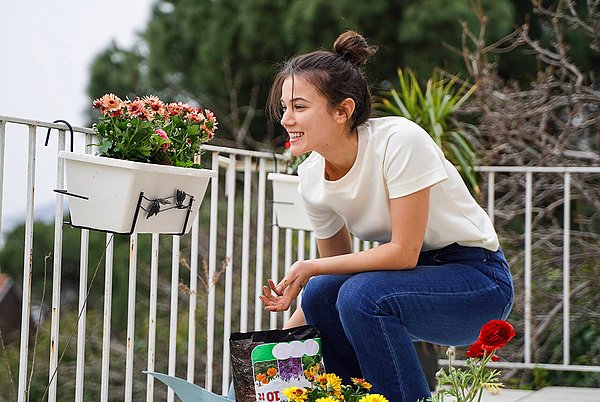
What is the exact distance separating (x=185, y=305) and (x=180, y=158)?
13.8 ft

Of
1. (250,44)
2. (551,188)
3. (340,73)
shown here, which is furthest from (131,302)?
(250,44)

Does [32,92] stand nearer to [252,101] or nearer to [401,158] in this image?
[252,101]

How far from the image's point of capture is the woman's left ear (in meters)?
2.04

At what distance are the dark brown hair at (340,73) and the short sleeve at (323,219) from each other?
0.73 ft

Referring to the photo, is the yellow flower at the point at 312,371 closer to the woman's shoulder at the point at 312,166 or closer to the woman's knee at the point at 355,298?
the woman's knee at the point at 355,298

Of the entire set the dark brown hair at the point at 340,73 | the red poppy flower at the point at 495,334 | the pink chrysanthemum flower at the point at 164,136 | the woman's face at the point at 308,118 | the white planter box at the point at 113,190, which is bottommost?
the red poppy flower at the point at 495,334

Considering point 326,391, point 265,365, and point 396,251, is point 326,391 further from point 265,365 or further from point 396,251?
point 396,251

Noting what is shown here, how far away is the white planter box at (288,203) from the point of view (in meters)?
2.84

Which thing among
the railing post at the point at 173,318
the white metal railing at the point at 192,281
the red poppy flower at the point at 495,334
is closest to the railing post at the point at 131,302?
the white metal railing at the point at 192,281

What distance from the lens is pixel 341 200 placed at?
209cm

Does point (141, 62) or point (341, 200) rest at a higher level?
point (141, 62)

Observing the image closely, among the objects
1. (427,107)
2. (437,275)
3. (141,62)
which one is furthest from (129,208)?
(141,62)

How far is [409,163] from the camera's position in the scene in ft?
6.43

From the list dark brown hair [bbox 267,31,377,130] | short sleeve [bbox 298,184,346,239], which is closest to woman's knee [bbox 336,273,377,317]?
short sleeve [bbox 298,184,346,239]
